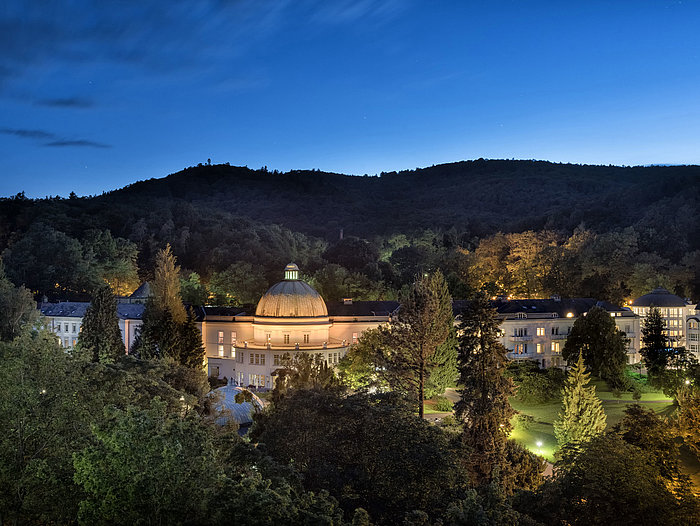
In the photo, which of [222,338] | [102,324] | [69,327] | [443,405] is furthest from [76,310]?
[443,405]

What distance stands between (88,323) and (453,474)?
140ft

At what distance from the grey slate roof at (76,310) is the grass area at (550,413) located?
4030 centimetres

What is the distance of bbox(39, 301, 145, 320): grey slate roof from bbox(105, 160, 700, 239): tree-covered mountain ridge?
72944 millimetres

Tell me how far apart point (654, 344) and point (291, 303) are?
116ft

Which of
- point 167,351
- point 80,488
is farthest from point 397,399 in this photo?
point 167,351

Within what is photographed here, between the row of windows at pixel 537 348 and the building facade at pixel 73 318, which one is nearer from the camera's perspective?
the row of windows at pixel 537 348

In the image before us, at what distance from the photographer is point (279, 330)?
66750mm

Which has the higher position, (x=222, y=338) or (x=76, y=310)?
(x=76, y=310)

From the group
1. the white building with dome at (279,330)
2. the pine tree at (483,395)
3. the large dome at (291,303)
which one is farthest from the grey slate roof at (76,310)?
the pine tree at (483,395)

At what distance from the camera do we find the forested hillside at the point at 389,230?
9531 cm

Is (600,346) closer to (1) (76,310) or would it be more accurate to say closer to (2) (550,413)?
→ (2) (550,413)

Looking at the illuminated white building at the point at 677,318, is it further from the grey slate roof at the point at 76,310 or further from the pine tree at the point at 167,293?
the grey slate roof at the point at 76,310

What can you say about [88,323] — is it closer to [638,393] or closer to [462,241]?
[638,393]

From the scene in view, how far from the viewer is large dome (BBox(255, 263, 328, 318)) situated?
6775 cm
